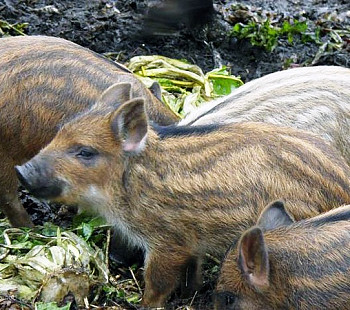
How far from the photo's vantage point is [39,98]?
5836 millimetres

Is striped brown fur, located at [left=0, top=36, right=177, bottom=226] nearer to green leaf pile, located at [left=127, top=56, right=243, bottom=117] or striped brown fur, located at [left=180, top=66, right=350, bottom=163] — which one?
striped brown fur, located at [left=180, top=66, right=350, bottom=163]

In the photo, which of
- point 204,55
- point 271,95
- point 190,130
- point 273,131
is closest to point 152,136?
point 190,130

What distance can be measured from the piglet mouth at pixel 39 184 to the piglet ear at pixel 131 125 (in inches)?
17.5

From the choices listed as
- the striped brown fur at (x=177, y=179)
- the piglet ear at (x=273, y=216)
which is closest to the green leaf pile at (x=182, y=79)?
the striped brown fur at (x=177, y=179)

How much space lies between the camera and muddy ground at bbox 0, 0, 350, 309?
8.54 metres

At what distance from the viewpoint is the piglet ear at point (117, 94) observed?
5594mm

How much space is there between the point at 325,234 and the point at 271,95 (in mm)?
1586

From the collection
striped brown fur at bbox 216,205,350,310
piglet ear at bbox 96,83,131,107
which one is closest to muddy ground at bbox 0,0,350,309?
piglet ear at bbox 96,83,131,107

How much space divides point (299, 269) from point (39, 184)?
1553mm

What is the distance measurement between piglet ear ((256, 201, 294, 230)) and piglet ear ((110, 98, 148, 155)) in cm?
86

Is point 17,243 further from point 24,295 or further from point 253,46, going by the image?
point 253,46

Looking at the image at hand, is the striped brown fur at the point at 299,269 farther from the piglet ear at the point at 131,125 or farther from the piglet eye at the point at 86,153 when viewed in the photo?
the piglet eye at the point at 86,153

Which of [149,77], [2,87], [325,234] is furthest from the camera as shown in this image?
[149,77]

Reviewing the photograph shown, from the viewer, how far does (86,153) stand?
17.9 ft
